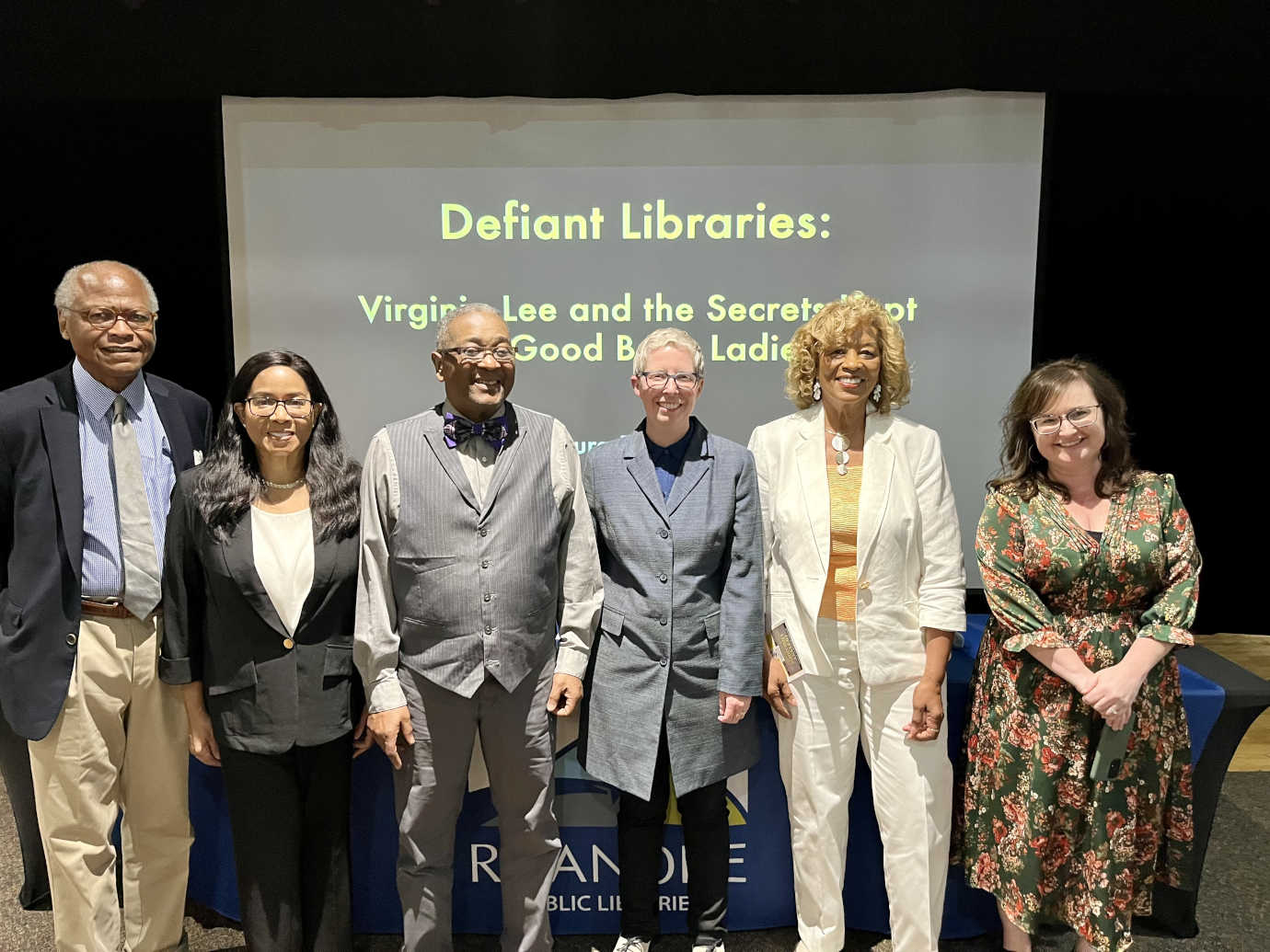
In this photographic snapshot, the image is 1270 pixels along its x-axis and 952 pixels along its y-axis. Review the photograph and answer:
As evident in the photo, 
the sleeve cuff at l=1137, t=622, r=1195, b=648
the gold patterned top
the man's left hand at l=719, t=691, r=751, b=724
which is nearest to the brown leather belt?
the man's left hand at l=719, t=691, r=751, b=724

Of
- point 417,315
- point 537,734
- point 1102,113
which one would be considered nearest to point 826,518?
point 537,734

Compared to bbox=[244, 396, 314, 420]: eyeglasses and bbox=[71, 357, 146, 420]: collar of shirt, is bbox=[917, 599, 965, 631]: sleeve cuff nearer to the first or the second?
bbox=[244, 396, 314, 420]: eyeglasses

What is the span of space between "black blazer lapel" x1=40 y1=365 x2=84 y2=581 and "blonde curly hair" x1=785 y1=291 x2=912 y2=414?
166 centimetres

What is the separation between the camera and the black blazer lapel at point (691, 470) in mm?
1875

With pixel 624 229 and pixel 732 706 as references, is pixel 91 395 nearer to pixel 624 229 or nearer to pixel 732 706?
pixel 732 706

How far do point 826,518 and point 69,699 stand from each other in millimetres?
1759

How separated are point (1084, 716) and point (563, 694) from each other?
3.80 feet

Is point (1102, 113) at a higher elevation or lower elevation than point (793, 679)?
higher

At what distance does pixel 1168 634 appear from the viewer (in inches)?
68.8

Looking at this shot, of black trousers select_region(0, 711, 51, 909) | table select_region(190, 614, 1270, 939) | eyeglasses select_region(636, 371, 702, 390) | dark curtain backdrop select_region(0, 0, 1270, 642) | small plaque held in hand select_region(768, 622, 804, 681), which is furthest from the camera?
dark curtain backdrop select_region(0, 0, 1270, 642)

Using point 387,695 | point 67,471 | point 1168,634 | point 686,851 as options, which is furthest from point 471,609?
point 1168,634

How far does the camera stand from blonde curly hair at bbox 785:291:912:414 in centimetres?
188

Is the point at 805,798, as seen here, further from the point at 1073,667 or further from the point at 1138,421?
the point at 1138,421

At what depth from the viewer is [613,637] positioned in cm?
188
